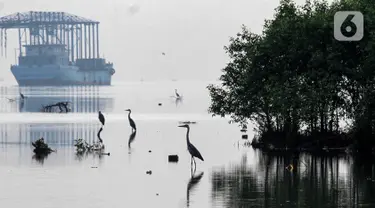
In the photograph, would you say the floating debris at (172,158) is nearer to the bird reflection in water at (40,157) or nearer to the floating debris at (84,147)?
the bird reflection in water at (40,157)

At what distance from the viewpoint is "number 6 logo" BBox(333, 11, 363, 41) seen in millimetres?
40219

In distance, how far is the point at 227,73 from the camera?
4706cm

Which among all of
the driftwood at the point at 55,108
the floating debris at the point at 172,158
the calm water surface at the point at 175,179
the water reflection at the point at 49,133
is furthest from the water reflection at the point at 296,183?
the driftwood at the point at 55,108

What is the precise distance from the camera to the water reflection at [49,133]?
52844 mm

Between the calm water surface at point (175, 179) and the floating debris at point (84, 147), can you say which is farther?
the floating debris at point (84, 147)

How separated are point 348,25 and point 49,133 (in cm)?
2451

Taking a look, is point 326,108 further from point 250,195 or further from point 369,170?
point 250,195

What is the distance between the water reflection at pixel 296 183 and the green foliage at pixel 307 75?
2.61 metres

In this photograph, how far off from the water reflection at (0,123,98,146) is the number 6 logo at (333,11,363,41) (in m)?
15.4

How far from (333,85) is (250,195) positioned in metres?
14.3

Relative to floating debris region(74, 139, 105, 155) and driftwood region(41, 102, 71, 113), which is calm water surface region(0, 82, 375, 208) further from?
driftwood region(41, 102, 71, 113)

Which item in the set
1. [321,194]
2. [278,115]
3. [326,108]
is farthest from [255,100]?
[321,194]

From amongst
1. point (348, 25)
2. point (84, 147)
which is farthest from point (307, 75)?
point (84, 147)

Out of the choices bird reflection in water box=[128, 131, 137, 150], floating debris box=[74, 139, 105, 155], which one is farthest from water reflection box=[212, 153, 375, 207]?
bird reflection in water box=[128, 131, 137, 150]
